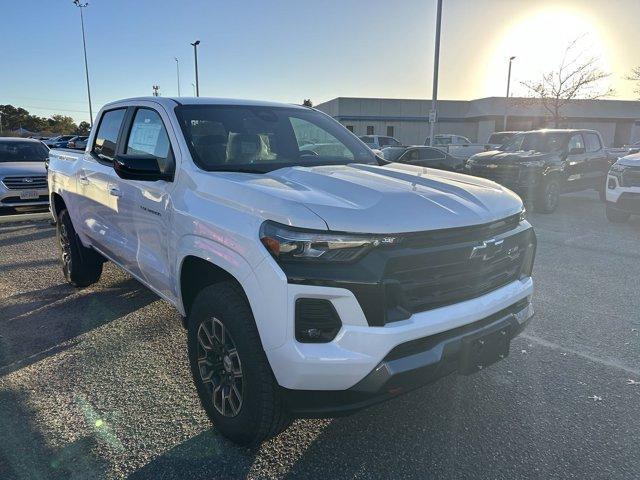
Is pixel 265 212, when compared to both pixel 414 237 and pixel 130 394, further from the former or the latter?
pixel 130 394

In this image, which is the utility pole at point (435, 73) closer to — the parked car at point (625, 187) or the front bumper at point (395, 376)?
the parked car at point (625, 187)

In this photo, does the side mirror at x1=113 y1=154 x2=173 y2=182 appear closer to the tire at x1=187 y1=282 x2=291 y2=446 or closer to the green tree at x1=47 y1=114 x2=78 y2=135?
the tire at x1=187 y1=282 x2=291 y2=446

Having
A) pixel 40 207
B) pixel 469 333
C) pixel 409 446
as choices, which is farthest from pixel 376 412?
pixel 40 207

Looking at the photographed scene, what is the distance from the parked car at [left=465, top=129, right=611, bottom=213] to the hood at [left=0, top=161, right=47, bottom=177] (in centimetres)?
944

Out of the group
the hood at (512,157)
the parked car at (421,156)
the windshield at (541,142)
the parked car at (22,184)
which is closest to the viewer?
the parked car at (22,184)

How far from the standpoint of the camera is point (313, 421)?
2.92 m

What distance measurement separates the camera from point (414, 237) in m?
2.27

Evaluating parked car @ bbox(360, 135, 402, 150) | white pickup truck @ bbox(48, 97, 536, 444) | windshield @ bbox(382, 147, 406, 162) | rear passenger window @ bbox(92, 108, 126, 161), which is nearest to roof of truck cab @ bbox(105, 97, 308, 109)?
white pickup truck @ bbox(48, 97, 536, 444)

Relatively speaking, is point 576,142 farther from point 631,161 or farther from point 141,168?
point 141,168

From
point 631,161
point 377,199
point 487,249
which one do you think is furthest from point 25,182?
point 631,161

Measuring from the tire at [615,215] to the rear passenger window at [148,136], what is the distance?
8.89 meters

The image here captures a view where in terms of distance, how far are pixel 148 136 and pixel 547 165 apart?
377 inches

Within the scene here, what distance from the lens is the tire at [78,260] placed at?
5.13 meters

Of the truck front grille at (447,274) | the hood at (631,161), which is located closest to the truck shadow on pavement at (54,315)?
the truck front grille at (447,274)
